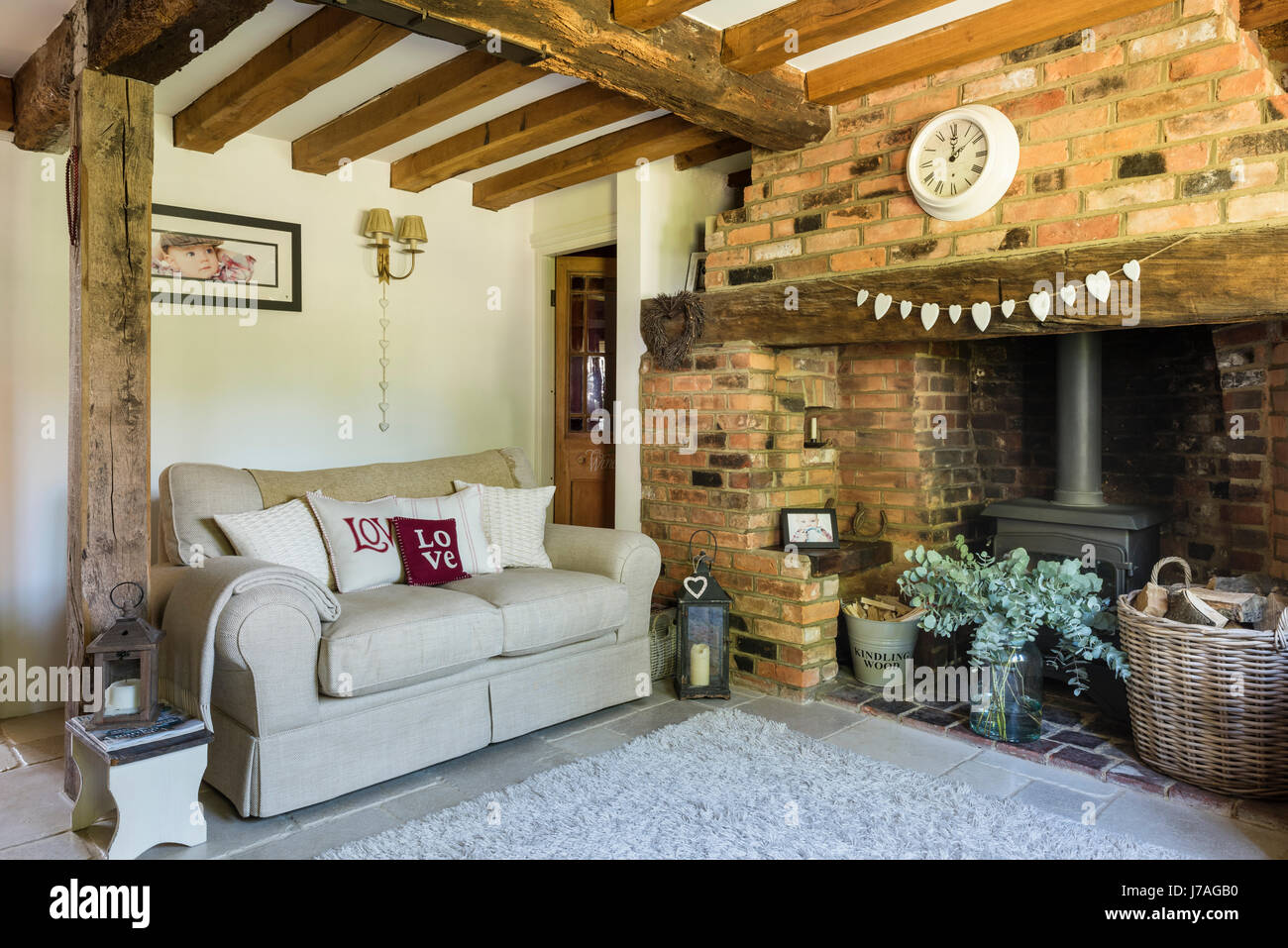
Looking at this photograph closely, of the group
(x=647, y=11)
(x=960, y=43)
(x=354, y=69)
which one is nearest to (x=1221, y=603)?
(x=960, y=43)

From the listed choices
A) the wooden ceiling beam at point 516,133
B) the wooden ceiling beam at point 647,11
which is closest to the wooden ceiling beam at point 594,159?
the wooden ceiling beam at point 516,133

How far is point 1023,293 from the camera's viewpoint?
2.72m

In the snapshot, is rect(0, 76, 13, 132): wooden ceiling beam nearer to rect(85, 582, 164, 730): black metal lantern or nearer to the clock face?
rect(85, 582, 164, 730): black metal lantern

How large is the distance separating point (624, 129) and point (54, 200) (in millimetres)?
2210

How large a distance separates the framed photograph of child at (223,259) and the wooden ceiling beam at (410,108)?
1.20ft

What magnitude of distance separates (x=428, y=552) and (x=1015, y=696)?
210 cm

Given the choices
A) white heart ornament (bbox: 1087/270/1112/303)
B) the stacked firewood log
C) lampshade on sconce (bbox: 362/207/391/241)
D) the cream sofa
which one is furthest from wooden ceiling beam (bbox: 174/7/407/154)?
the stacked firewood log

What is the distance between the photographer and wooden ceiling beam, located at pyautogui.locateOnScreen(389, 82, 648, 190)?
3.24m

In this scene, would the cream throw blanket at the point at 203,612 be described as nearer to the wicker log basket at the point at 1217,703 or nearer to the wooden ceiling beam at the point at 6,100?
the wooden ceiling beam at the point at 6,100

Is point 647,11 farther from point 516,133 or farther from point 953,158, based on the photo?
point 516,133

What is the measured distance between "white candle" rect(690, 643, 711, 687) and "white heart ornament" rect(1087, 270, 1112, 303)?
6.01 ft

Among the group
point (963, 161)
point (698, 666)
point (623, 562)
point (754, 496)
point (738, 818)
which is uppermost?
point (963, 161)

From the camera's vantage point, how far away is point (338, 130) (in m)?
3.57

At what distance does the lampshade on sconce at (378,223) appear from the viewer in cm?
402
